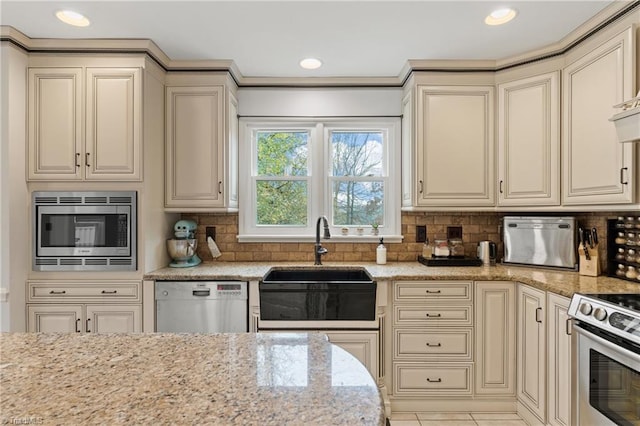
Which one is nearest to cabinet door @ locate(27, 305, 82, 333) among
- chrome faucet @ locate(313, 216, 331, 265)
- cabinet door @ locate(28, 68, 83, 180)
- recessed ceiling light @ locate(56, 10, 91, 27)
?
cabinet door @ locate(28, 68, 83, 180)

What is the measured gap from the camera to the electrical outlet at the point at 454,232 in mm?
3039

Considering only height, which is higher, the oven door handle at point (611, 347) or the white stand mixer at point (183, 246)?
the white stand mixer at point (183, 246)

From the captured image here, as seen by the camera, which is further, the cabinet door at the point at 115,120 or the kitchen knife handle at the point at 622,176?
the cabinet door at the point at 115,120

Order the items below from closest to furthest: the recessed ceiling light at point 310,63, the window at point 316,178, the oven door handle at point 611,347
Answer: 1. the oven door handle at point 611,347
2. the recessed ceiling light at point 310,63
3. the window at point 316,178

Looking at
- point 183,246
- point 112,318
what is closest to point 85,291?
point 112,318

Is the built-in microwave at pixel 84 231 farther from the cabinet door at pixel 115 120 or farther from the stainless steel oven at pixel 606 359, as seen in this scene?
the stainless steel oven at pixel 606 359

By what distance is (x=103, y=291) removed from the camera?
238 cm

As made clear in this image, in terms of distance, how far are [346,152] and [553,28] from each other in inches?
65.8

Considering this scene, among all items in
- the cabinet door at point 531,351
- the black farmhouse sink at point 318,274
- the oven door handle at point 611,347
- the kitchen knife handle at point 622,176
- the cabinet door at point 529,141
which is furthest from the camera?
the black farmhouse sink at point 318,274

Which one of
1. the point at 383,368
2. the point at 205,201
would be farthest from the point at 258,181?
the point at 383,368

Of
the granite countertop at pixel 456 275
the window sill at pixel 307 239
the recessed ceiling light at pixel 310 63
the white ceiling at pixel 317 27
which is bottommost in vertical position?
the granite countertop at pixel 456 275

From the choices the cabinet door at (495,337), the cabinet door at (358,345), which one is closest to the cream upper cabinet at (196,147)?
the cabinet door at (358,345)

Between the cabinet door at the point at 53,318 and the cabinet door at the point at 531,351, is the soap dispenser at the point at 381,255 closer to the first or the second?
the cabinet door at the point at 531,351

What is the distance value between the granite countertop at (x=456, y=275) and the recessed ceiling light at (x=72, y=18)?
1.60 meters
